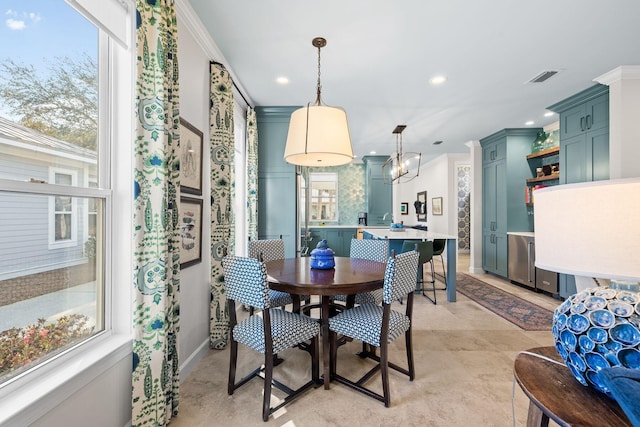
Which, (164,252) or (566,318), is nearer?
(566,318)

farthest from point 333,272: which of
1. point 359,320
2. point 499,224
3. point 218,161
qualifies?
point 499,224

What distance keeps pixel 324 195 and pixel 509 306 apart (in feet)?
16.7

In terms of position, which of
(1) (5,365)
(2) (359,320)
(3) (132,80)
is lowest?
(2) (359,320)

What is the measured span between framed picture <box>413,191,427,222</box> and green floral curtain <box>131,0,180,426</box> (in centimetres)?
820

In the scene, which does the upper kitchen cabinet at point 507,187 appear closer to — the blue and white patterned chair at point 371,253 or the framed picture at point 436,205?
the framed picture at point 436,205

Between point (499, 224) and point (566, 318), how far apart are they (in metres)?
5.24

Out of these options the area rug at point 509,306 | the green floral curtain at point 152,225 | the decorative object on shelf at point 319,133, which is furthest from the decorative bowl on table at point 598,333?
the area rug at point 509,306

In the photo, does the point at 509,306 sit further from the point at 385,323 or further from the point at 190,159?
the point at 190,159

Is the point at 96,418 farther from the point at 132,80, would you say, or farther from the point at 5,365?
the point at 132,80

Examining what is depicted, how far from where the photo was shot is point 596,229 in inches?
31.6

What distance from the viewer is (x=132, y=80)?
5.05ft

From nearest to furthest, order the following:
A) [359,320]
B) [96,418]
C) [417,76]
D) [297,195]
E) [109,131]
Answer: [96,418] → [109,131] → [359,320] → [417,76] → [297,195]

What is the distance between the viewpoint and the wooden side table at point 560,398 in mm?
676

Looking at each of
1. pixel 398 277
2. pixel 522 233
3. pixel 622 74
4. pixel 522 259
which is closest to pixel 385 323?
pixel 398 277
